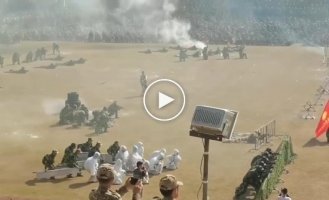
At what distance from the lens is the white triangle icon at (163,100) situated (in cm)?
3141

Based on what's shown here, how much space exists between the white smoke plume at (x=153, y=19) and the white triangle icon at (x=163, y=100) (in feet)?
106

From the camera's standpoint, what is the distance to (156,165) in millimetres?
19516

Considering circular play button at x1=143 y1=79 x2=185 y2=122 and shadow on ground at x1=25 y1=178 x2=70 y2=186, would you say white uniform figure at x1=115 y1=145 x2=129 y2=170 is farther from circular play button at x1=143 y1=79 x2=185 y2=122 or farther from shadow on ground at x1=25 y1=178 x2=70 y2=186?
circular play button at x1=143 y1=79 x2=185 y2=122

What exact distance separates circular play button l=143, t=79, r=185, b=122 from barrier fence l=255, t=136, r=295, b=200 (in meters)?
8.56

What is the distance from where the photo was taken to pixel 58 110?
29781 millimetres

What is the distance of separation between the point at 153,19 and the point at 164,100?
40935mm

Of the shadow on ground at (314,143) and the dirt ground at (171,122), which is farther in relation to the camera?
the shadow on ground at (314,143)

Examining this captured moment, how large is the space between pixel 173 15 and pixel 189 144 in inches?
2293

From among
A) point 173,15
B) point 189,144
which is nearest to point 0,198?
point 189,144

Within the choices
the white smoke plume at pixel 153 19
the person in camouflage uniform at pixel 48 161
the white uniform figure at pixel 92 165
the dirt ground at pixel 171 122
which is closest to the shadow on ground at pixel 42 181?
the dirt ground at pixel 171 122

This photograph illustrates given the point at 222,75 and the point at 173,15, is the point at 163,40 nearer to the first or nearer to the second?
the point at 173,15

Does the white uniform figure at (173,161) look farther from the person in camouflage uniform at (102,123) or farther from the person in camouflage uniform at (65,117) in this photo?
the person in camouflage uniform at (65,117)

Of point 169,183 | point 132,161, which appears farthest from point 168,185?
point 132,161

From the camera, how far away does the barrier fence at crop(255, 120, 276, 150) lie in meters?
23.2
